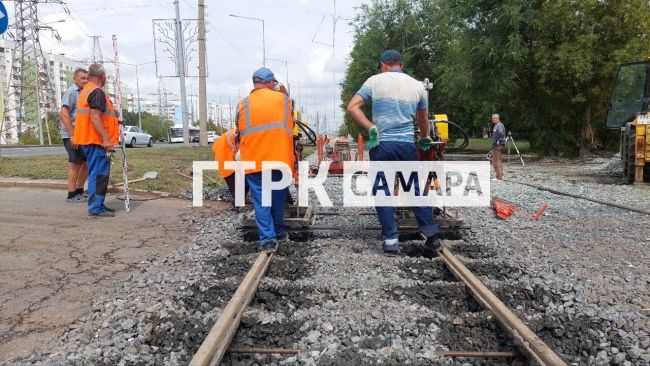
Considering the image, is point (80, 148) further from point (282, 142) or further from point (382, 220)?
point (382, 220)

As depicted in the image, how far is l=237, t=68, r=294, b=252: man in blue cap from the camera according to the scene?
5.16 metres

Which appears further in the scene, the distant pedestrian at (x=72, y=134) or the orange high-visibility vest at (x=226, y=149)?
the distant pedestrian at (x=72, y=134)

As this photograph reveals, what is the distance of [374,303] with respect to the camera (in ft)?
11.9

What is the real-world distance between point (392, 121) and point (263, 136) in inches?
51.3

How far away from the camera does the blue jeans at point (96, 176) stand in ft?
22.4

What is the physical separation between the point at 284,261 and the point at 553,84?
70.6 feet

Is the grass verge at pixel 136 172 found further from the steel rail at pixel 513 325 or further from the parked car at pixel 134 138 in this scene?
the parked car at pixel 134 138

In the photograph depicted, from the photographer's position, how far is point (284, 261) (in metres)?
4.80

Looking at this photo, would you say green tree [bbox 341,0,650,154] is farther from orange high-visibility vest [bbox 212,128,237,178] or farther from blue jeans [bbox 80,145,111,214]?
blue jeans [bbox 80,145,111,214]

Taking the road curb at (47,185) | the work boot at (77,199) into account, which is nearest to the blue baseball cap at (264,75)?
the work boot at (77,199)

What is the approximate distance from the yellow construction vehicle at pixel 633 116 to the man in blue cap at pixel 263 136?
32.2 ft

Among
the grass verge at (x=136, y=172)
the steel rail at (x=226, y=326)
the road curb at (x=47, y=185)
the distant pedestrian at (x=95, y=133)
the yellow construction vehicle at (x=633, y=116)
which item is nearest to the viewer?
the steel rail at (x=226, y=326)

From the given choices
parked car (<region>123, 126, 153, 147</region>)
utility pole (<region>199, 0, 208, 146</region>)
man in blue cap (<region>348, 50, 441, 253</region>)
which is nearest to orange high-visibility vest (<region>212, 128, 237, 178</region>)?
man in blue cap (<region>348, 50, 441, 253</region>)

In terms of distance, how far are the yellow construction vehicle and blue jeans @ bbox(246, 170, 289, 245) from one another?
975 cm
